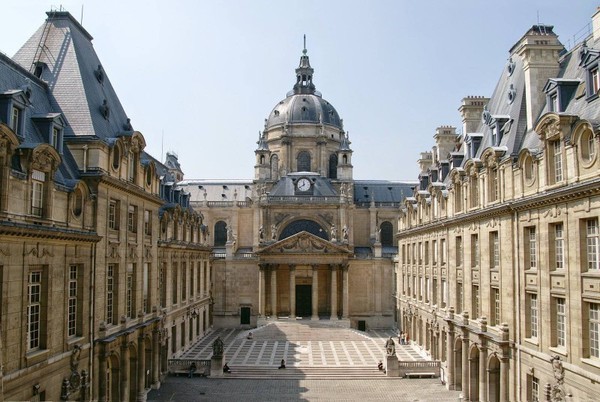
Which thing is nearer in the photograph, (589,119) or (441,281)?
(589,119)

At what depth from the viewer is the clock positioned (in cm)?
7962

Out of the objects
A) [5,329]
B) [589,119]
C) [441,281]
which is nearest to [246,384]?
[441,281]

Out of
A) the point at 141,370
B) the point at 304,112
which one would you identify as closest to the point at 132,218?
the point at 141,370

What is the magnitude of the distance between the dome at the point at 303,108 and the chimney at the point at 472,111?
43.1 meters

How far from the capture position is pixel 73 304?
2691 cm

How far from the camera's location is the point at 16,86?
2584 cm

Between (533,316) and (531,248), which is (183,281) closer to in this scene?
(533,316)

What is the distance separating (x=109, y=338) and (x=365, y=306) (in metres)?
51.9

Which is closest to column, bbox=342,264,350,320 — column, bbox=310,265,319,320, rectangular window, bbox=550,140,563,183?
column, bbox=310,265,319,320

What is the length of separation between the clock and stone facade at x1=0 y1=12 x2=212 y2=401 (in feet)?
124

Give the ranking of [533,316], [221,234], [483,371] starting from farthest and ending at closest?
1. [221,234]
2. [483,371]
3. [533,316]

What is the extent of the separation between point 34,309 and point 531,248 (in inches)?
888

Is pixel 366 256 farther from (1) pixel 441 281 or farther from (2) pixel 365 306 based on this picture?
(1) pixel 441 281

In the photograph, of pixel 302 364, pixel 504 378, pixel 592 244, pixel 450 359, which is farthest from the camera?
pixel 302 364
